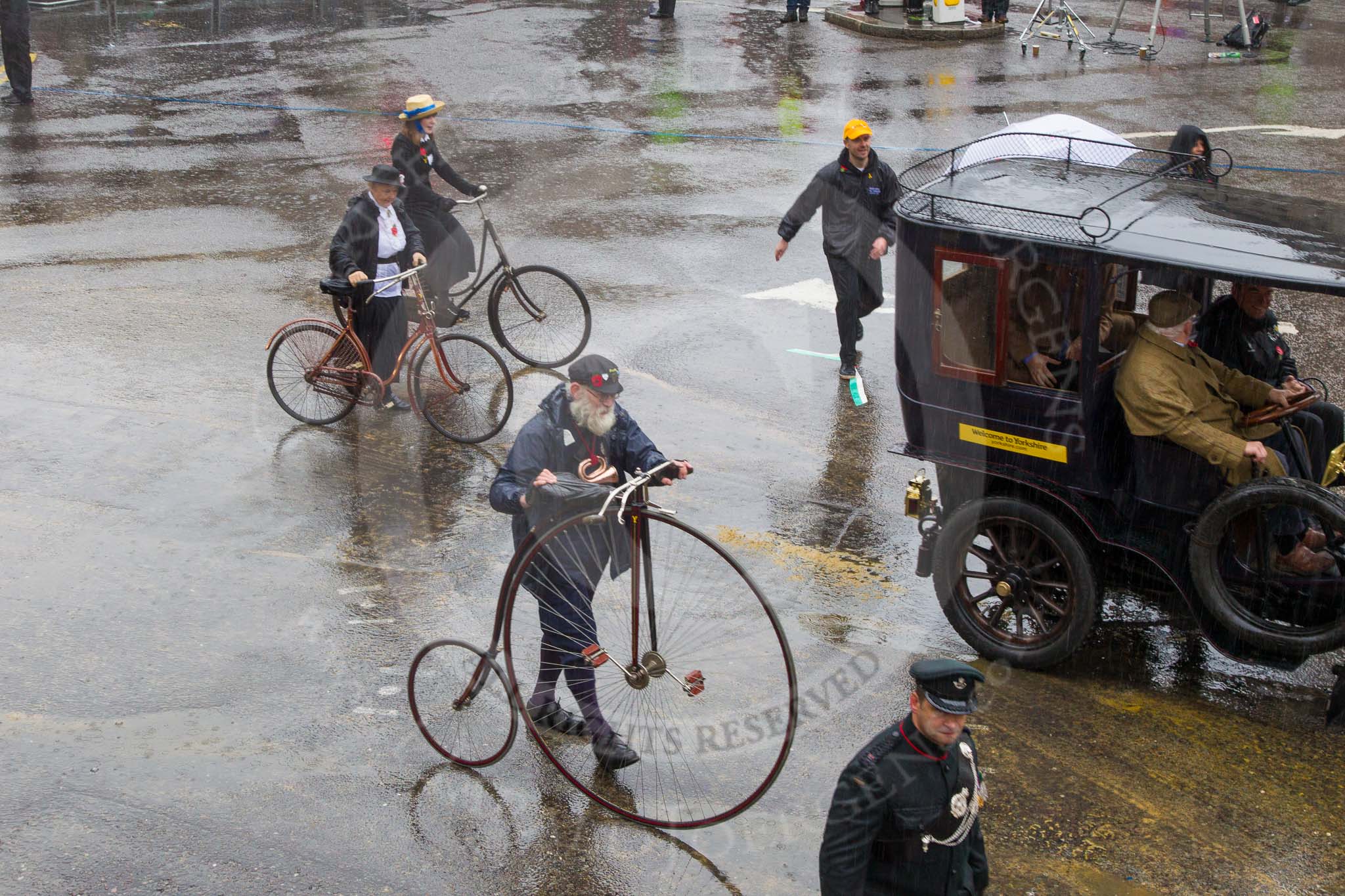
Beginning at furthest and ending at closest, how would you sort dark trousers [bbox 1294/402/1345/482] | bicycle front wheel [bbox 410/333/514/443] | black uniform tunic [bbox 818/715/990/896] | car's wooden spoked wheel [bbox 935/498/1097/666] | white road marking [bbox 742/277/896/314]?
1. white road marking [bbox 742/277/896/314]
2. bicycle front wheel [bbox 410/333/514/443]
3. dark trousers [bbox 1294/402/1345/482]
4. car's wooden spoked wheel [bbox 935/498/1097/666]
5. black uniform tunic [bbox 818/715/990/896]

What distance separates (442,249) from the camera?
996 cm

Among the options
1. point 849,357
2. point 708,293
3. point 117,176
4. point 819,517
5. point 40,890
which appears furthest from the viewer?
point 117,176

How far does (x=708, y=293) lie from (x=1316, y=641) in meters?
6.98

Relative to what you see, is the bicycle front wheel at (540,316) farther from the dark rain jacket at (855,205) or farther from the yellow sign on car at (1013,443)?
the yellow sign on car at (1013,443)

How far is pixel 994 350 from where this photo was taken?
20.2 ft

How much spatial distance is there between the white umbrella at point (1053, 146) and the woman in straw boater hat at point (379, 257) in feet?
13.0

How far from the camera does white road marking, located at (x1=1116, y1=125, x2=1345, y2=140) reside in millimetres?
16766

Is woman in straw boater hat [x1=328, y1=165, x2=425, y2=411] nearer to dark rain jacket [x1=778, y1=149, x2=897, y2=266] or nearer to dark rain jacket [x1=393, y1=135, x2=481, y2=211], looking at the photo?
dark rain jacket [x1=393, y1=135, x2=481, y2=211]

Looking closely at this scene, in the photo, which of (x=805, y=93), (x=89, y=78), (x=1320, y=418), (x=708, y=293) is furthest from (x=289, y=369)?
(x=89, y=78)

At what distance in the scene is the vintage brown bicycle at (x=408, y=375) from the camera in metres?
8.90

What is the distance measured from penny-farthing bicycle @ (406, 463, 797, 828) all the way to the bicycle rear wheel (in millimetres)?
3240

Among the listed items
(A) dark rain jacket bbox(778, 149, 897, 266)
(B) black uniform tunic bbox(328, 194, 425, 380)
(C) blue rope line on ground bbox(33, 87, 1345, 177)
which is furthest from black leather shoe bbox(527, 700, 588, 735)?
(C) blue rope line on ground bbox(33, 87, 1345, 177)

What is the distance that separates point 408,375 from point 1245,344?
17.5ft

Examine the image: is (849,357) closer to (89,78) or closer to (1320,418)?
(1320,418)
